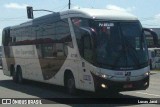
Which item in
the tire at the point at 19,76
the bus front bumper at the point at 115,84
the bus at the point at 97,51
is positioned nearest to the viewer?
the bus front bumper at the point at 115,84

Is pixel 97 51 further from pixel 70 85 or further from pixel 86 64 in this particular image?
pixel 70 85

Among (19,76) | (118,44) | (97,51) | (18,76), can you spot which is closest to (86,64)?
A: (97,51)

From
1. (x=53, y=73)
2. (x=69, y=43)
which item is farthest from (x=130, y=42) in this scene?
(x=53, y=73)

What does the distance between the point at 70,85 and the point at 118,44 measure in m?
3.20

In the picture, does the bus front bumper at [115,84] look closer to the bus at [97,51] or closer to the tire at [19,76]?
the bus at [97,51]

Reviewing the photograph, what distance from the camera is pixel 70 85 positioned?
58.4 feet

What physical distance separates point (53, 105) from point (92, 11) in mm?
4105

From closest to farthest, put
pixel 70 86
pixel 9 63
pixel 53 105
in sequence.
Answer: pixel 53 105 < pixel 70 86 < pixel 9 63

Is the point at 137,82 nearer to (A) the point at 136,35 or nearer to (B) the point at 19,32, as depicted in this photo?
(A) the point at 136,35

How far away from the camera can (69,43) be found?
57.6ft

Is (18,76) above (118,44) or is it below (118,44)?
below

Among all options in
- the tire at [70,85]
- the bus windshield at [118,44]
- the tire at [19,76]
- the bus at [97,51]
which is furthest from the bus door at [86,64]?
the tire at [19,76]

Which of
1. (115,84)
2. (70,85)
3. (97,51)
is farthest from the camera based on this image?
(70,85)

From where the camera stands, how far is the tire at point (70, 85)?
689 inches
